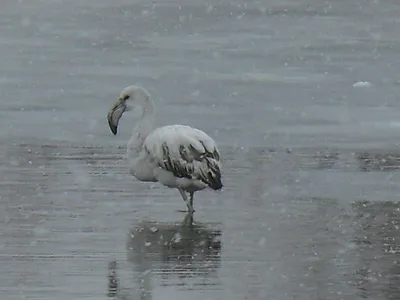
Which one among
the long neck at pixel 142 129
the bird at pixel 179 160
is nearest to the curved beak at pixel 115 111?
the long neck at pixel 142 129

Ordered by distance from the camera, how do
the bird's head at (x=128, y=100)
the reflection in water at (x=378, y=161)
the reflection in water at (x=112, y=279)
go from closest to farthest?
the reflection in water at (x=112, y=279)
the bird's head at (x=128, y=100)
the reflection in water at (x=378, y=161)

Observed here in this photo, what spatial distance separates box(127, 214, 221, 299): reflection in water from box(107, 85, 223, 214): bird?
0.39 metres

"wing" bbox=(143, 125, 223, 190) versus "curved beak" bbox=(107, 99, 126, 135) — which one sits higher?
"curved beak" bbox=(107, 99, 126, 135)

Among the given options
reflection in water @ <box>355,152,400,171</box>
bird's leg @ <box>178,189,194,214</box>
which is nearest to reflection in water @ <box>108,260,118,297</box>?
bird's leg @ <box>178,189,194,214</box>

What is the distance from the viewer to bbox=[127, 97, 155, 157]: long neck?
11781 millimetres

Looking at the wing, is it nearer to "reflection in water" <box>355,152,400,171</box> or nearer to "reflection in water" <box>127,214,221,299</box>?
"reflection in water" <box>127,214,221,299</box>

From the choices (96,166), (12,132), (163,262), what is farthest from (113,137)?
(163,262)

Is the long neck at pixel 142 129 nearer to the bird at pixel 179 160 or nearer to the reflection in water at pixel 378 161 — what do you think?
the bird at pixel 179 160

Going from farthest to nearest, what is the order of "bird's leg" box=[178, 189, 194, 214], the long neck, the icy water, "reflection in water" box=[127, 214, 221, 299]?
1. the long neck
2. "bird's leg" box=[178, 189, 194, 214]
3. the icy water
4. "reflection in water" box=[127, 214, 221, 299]

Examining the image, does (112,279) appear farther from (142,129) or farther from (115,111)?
(115,111)

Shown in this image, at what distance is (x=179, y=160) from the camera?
11.1m

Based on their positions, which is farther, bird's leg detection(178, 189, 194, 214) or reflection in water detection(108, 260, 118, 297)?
bird's leg detection(178, 189, 194, 214)

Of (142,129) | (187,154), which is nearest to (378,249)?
(187,154)

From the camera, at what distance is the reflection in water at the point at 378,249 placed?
819 centimetres
